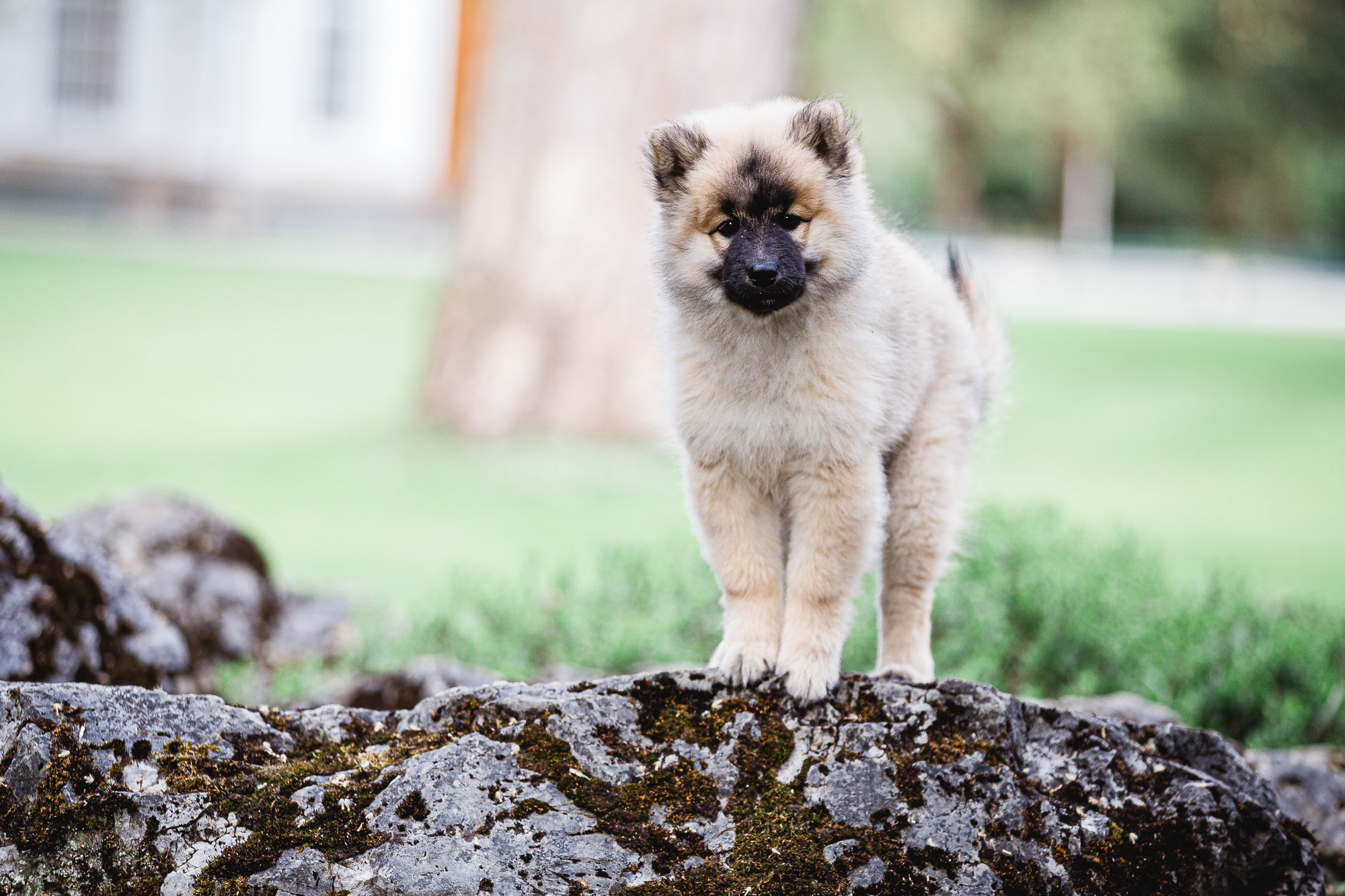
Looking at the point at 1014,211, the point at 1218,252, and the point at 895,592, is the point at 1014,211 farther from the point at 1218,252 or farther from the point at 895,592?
the point at 895,592

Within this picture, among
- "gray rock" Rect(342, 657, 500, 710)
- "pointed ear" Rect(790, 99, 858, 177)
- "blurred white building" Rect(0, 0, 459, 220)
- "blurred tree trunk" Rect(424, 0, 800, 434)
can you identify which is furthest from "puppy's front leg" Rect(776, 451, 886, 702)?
"blurred white building" Rect(0, 0, 459, 220)

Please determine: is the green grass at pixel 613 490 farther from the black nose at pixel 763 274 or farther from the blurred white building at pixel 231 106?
the blurred white building at pixel 231 106

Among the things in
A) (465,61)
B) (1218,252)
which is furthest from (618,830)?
(1218,252)

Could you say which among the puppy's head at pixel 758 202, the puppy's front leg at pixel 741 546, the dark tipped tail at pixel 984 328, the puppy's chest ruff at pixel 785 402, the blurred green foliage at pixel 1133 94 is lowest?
the puppy's front leg at pixel 741 546

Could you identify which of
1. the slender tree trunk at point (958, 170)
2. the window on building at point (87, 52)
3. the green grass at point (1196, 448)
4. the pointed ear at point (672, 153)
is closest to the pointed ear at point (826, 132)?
the pointed ear at point (672, 153)

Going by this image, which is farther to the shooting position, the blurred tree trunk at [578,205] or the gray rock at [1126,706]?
the blurred tree trunk at [578,205]

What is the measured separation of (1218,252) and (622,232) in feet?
70.6

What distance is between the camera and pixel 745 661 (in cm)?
312

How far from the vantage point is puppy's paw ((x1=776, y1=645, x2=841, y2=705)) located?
3.01 meters

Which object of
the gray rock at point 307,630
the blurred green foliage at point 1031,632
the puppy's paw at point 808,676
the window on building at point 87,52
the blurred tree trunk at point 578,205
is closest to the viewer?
the puppy's paw at point 808,676

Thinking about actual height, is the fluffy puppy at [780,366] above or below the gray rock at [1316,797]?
above

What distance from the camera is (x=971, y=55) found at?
102ft

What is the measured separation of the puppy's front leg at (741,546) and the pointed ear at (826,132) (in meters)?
0.84

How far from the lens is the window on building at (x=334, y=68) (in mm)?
25906
